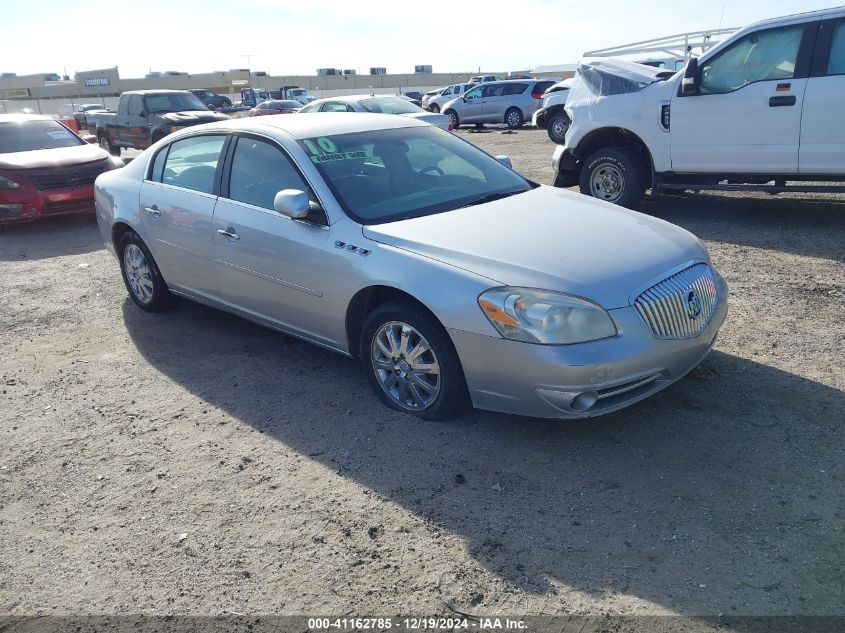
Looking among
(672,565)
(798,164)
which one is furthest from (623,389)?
(798,164)

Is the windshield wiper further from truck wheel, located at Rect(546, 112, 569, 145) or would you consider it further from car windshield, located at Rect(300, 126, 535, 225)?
truck wheel, located at Rect(546, 112, 569, 145)

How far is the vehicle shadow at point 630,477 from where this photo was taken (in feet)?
9.06

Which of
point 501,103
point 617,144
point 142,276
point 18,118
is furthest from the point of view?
point 501,103

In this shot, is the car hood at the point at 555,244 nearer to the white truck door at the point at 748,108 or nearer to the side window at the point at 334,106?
the white truck door at the point at 748,108

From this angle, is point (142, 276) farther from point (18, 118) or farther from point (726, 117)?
point (18, 118)

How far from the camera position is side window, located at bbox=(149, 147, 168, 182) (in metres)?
5.71

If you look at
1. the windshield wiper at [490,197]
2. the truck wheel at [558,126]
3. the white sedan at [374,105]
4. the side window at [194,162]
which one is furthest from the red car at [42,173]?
the truck wheel at [558,126]

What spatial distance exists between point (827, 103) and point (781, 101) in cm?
41

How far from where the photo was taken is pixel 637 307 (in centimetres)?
A: 352

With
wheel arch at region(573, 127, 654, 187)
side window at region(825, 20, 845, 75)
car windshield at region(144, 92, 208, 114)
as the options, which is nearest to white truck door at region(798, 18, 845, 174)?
side window at region(825, 20, 845, 75)

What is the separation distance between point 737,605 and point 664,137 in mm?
6426

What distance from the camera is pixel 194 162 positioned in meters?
5.37

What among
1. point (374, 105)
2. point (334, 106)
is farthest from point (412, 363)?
point (334, 106)

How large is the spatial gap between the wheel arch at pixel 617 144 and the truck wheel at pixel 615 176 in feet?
0.32
